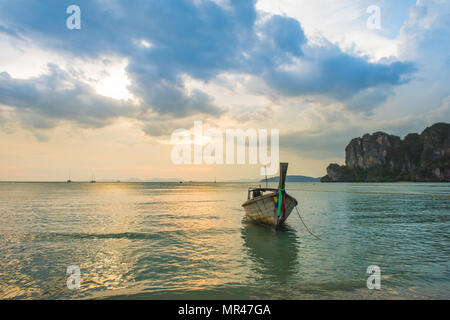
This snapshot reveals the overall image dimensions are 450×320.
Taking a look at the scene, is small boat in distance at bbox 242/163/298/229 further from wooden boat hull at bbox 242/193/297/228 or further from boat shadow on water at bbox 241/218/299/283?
boat shadow on water at bbox 241/218/299/283

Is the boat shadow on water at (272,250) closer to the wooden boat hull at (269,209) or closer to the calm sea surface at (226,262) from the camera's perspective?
the calm sea surface at (226,262)

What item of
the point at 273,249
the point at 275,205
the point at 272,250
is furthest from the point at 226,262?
the point at 275,205

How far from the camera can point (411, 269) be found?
10.5 m

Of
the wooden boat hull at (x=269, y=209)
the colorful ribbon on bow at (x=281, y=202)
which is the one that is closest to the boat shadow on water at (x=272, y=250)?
the wooden boat hull at (x=269, y=209)

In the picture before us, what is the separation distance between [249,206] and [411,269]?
43.5 feet

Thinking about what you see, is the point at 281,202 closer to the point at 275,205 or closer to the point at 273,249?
the point at 275,205

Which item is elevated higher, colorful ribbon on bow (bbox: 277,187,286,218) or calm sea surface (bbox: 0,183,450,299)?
colorful ribbon on bow (bbox: 277,187,286,218)

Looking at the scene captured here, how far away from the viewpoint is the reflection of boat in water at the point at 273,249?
10602 mm

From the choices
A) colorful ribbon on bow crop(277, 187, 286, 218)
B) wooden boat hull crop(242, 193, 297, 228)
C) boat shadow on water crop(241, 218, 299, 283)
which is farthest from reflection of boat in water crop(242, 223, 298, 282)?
colorful ribbon on bow crop(277, 187, 286, 218)

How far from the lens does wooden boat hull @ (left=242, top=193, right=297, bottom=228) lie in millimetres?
19047

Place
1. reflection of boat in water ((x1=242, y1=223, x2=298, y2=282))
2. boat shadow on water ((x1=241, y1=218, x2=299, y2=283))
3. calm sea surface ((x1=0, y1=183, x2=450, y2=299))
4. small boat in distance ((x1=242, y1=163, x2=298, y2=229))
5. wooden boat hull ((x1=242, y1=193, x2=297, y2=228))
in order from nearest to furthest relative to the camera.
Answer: calm sea surface ((x1=0, y1=183, x2=450, y2=299)) < boat shadow on water ((x1=241, y1=218, x2=299, y2=283)) < reflection of boat in water ((x1=242, y1=223, x2=298, y2=282)) < small boat in distance ((x1=242, y1=163, x2=298, y2=229)) < wooden boat hull ((x1=242, y1=193, x2=297, y2=228))

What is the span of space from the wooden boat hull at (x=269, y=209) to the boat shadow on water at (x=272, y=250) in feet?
2.14

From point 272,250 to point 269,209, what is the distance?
18.6ft
